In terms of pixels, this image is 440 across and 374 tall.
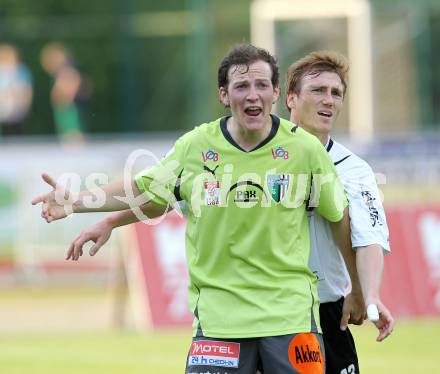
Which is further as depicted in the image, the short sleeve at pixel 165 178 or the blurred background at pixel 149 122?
the blurred background at pixel 149 122

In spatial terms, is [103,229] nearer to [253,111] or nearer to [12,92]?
[253,111]

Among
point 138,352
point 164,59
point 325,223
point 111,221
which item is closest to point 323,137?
point 325,223

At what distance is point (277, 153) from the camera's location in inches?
243

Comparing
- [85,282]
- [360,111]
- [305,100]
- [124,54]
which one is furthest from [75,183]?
[360,111]

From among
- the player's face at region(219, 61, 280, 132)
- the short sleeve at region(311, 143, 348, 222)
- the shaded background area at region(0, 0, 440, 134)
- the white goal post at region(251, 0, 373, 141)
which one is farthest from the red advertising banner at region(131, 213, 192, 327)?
the white goal post at region(251, 0, 373, 141)

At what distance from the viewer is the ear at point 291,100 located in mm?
6852

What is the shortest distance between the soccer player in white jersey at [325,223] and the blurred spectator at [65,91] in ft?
56.3

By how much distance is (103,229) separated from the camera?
643cm

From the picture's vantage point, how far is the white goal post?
1013 inches

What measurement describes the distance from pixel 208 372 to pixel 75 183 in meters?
1.46

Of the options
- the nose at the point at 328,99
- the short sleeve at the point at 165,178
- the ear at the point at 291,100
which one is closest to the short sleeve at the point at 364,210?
the nose at the point at 328,99

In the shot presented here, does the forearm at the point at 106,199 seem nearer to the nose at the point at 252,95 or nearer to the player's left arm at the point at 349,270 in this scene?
the nose at the point at 252,95

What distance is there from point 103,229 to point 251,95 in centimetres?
102

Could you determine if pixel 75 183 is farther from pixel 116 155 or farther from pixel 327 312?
pixel 116 155
